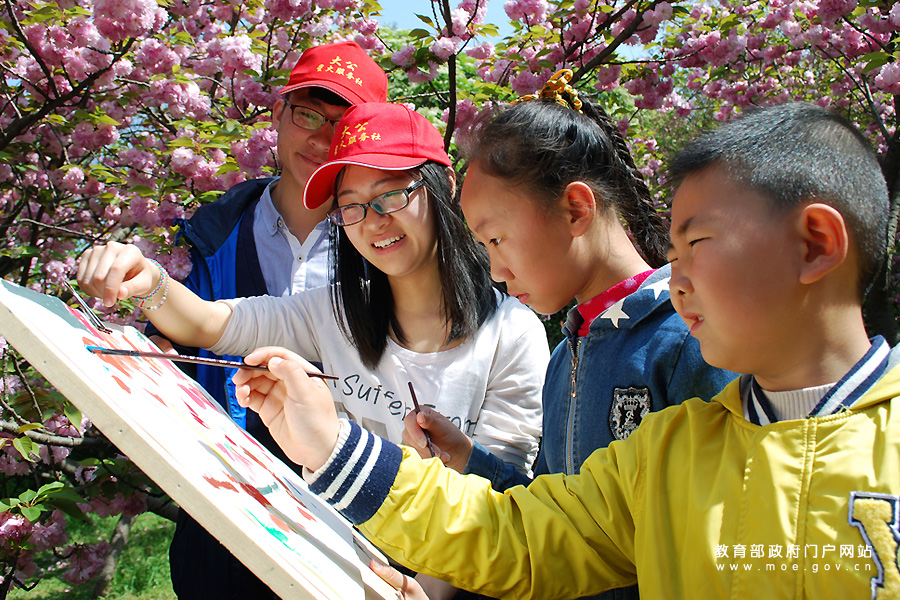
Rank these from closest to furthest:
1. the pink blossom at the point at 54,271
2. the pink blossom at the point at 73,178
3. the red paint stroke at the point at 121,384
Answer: the red paint stroke at the point at 121,384 < the pink blossom at the point at 73,178 < the pink blossom at the point at 54,271

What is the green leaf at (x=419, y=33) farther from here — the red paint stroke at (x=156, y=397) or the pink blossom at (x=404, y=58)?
the red paint stroke at (x=156, y=397)

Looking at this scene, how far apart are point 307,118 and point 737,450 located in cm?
169

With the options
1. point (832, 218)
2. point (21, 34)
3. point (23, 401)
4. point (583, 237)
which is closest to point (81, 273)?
point (583, 237)

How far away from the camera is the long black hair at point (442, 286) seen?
185cm

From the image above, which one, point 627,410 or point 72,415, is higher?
point 627,410

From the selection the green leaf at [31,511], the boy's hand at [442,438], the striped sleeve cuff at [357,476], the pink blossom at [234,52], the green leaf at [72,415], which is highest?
the pink blossom at [234,52]

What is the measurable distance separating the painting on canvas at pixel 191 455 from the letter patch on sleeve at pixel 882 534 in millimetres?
624

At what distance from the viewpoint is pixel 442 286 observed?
6.21 feet

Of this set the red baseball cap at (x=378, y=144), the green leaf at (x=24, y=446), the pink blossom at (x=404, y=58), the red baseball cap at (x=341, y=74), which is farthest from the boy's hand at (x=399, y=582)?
the pink blossom at (x=404, y=58)

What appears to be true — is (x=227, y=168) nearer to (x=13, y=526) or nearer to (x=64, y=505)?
(x=64, y=505)

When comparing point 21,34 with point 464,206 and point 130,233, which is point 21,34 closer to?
point 130,233

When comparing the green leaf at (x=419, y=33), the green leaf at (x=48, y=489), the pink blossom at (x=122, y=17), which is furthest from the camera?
the green leaf at (x=419, y=33)

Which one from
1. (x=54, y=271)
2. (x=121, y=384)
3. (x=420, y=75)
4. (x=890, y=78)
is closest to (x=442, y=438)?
(x=121, y=384)

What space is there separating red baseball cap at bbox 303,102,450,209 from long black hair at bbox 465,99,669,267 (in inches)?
9.8
